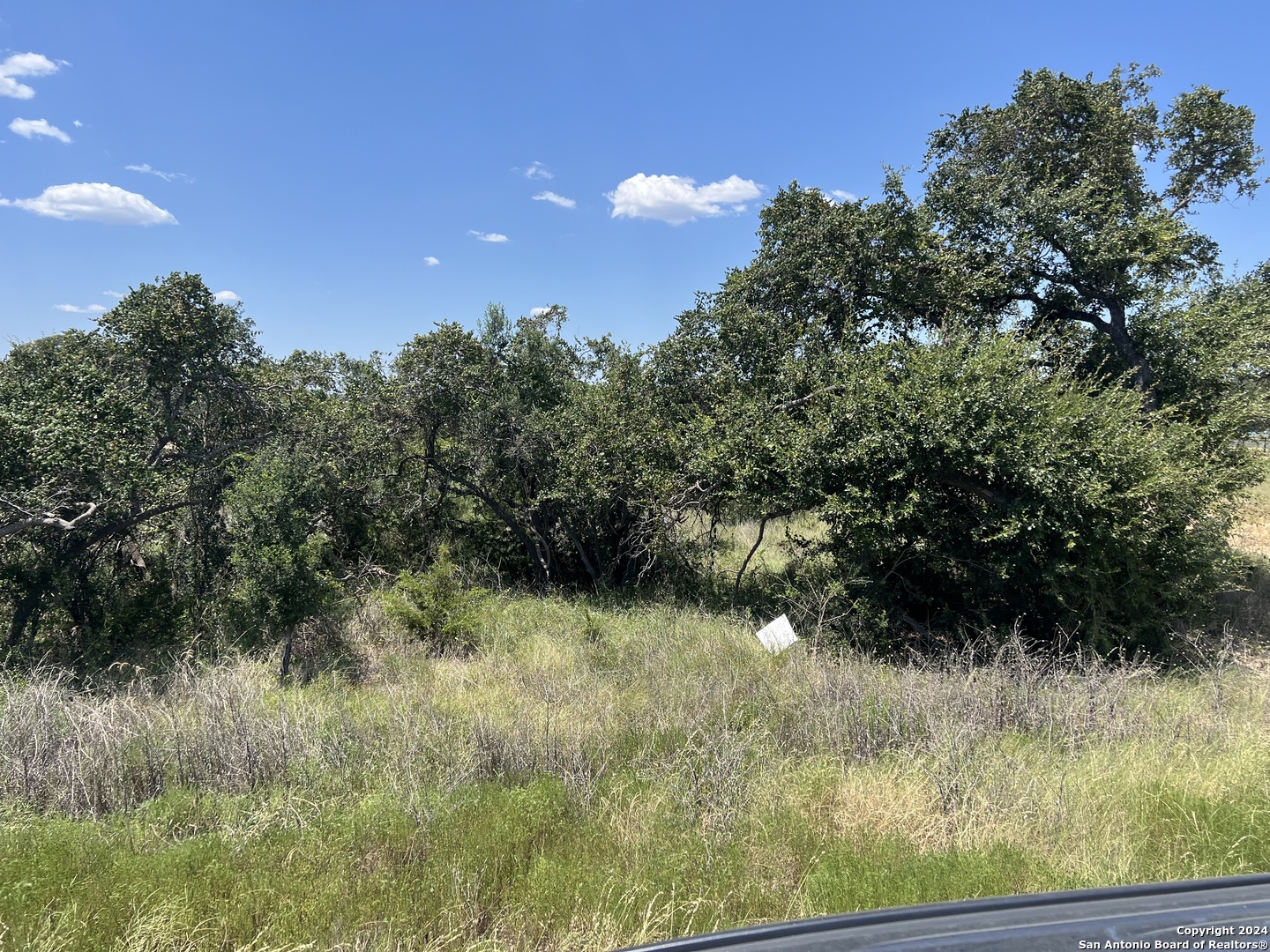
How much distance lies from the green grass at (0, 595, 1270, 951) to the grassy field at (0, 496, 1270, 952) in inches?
0.7

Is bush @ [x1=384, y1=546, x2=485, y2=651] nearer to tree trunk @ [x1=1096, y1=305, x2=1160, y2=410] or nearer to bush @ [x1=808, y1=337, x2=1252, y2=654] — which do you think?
bush @ [x1=808, y1=337, x2=1252, y2=654]

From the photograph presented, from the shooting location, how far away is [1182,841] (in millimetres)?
3686

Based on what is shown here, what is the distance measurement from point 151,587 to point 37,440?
10.8 ft

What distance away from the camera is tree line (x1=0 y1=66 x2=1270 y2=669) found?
7535mm

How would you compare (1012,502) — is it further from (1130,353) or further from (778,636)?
(1130,353)

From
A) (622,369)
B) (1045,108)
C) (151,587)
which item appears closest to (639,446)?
(622,369)

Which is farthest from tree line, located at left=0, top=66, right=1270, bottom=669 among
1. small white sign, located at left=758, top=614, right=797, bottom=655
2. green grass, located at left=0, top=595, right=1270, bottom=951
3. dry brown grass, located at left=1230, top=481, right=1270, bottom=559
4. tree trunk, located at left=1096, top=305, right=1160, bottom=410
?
dry brown grass, located at left=1230, top=481, right=1270, bottom=559

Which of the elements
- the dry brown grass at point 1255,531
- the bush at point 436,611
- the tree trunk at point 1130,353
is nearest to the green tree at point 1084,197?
the tree trunk at point 1130,353

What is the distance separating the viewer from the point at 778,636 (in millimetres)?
7484

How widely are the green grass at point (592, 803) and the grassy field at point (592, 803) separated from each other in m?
0.02

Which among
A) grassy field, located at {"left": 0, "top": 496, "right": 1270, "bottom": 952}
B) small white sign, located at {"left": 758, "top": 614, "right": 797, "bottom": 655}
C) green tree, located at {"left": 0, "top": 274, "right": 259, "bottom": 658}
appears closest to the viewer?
grassy field, located at {"left": 0, "top": 496, "right": 1270, "bottom": 952}

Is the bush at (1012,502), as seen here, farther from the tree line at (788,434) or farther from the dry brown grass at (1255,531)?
the dry brown grass at (1255,531)

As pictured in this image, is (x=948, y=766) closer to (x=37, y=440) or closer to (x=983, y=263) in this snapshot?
(x=983, y=263)

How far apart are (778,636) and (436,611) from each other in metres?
4.74
